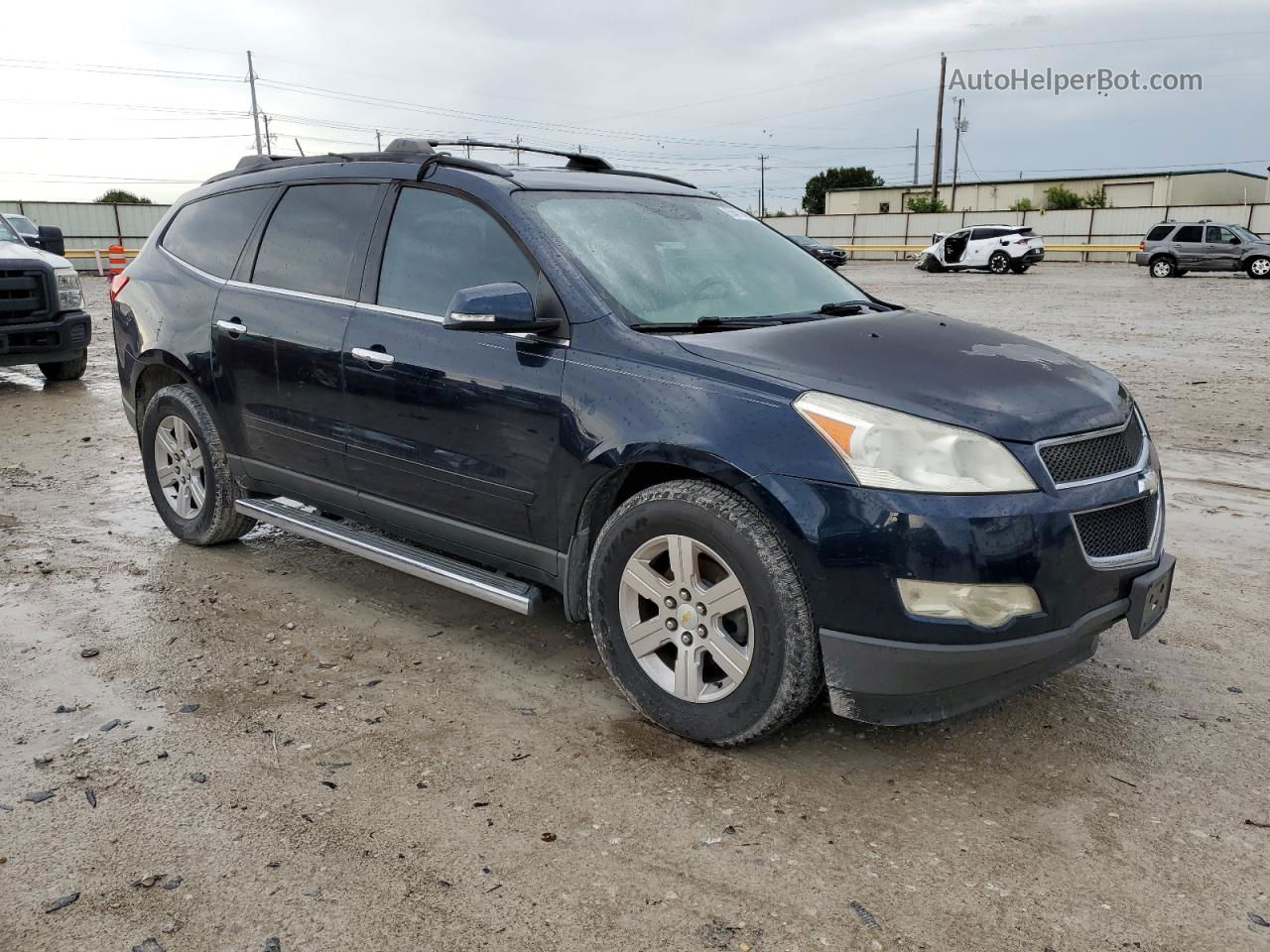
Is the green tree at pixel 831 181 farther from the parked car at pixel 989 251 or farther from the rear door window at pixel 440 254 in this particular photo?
the rear door window at pixel 440 254

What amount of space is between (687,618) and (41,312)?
10099mm

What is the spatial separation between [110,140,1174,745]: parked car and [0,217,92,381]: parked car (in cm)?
693

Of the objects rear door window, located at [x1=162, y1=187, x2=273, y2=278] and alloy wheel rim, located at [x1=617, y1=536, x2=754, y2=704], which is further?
rear door window, located at [x1=162, y1=187, x2=273, y2=278]

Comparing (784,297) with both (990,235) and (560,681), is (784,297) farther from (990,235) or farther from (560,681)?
→ (990,235)

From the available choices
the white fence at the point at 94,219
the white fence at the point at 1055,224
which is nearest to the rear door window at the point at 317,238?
the white fence at the point at 1055,224

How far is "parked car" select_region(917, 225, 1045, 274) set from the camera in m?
34.4

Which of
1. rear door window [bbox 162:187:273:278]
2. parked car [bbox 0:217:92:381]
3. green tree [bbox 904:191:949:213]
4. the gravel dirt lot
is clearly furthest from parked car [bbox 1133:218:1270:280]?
rear door window [bbox 162:187:273:278]

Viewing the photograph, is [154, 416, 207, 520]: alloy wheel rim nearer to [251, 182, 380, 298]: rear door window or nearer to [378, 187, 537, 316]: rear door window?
[251, 182, 380, 298]: rear door window

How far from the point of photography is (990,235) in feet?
114

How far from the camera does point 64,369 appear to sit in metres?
11.8

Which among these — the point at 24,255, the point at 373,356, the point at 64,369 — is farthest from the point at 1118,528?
the point at 64,369

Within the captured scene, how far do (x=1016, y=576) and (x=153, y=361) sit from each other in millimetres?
4316

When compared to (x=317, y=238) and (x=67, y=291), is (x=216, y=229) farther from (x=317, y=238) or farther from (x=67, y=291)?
(x=67, y=291)

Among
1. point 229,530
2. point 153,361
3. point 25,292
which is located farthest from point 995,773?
point 25,292
